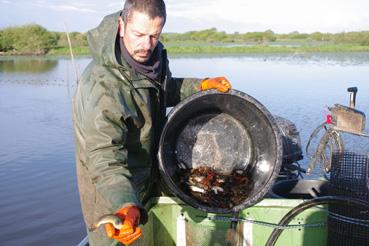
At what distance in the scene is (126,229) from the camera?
5.91ft

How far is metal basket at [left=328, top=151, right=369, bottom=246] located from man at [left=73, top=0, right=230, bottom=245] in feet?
3.30

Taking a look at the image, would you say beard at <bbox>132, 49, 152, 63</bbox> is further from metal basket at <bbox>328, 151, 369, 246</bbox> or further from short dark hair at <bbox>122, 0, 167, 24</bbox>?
metal basket at <bbox>328, 151, 369, 246</bbox>

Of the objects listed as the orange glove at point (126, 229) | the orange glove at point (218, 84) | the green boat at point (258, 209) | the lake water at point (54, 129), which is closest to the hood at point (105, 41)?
the green boat at point (258, 209)

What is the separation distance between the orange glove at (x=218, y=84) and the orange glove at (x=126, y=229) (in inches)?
49.6

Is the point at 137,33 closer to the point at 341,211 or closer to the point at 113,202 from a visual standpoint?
the point at 113,202

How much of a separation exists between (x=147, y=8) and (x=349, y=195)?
6.13 ft

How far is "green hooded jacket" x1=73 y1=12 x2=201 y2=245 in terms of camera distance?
2.19 m

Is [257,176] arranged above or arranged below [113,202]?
below

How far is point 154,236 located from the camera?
3225 mm

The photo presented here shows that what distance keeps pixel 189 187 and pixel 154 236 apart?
48 cm

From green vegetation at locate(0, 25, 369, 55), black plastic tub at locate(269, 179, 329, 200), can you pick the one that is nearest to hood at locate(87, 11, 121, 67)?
black plastic tub at locate(269, 179, 329, 200)

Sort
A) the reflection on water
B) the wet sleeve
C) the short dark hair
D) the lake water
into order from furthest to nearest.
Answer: the reflection on water < the lake water < the short dark hair < the wet sleeve

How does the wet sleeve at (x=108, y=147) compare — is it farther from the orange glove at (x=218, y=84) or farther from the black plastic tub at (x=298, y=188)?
the black plastic tub at (x=298, y=188)

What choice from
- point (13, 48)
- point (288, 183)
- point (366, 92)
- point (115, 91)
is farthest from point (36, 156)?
point (13, 48)
